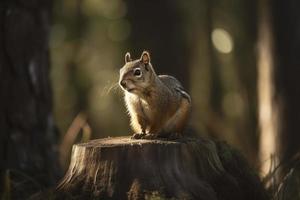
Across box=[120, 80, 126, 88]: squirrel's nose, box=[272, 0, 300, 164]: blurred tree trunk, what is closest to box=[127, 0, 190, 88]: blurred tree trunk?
box=[272, 0, 300, 164]: blurred tree trunk

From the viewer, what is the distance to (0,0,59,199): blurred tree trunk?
6285 millimetres

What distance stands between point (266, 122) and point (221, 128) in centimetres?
313

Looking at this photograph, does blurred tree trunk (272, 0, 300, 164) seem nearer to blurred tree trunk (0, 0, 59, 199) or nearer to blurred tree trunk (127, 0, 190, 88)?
blurred tree trunk (0, 0, 59, 199)

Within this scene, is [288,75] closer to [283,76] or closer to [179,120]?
[283,76]

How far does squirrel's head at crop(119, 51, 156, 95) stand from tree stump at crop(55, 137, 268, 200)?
45 cm

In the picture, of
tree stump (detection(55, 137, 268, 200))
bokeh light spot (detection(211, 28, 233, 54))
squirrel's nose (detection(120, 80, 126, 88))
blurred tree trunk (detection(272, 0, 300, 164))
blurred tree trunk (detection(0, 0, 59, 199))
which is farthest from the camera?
bokeh light spot (detection(211, 28, 233, 54))

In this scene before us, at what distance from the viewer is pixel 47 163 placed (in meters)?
6.53

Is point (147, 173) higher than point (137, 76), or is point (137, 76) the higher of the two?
point (137, 76)

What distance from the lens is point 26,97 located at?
643cm

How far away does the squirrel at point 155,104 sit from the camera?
5.44m

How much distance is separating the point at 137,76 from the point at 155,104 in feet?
1.04

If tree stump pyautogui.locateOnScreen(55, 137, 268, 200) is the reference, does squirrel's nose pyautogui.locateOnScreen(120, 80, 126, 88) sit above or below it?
above

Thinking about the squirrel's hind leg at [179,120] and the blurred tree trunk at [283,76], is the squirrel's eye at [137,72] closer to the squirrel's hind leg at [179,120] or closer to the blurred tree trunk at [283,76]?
the squirrel's hind leg at [179,120]

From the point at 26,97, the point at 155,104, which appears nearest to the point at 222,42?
the point at 26,97
